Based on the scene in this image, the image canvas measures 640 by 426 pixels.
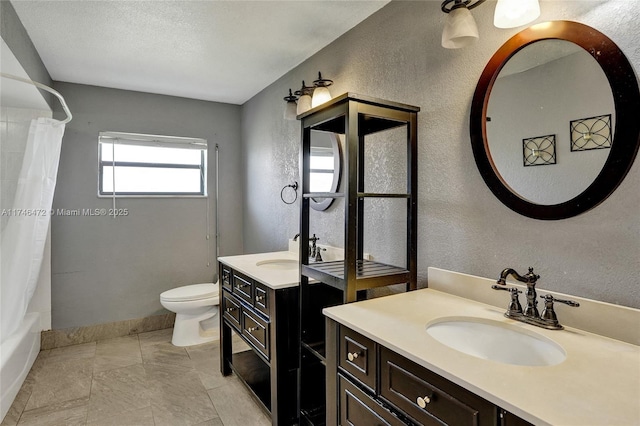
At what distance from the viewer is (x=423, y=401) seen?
0.95m

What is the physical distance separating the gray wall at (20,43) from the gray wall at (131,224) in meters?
0.56

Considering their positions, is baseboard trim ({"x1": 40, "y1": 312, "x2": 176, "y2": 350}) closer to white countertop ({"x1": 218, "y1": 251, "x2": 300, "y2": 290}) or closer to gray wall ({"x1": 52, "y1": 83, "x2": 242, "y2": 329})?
gray wall ({"x1": 52, "y1": 83, "x2": 242, "y2": 329})

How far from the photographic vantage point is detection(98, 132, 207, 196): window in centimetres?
328

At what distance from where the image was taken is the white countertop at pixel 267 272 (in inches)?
71.2

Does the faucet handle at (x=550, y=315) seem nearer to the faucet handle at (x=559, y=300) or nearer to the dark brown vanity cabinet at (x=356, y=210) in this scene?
the faucet handle at (x=559, y=300)

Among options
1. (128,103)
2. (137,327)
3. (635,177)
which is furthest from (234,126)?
(635,177)


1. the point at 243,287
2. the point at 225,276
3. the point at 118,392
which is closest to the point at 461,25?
the point at 243,287

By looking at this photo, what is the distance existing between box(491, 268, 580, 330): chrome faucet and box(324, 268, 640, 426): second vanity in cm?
3

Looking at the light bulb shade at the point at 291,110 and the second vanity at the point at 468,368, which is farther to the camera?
the light bulb shade at the point at 291,110

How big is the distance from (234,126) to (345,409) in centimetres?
326

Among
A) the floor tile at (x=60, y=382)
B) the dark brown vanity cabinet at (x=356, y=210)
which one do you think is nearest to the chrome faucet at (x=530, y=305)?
the dark brown vanity cabinet at (x=356, y=210)

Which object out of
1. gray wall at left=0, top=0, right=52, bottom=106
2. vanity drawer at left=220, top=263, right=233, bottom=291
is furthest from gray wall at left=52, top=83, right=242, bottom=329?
vanity drawer at left=220, top=263, right=233, bottom=291

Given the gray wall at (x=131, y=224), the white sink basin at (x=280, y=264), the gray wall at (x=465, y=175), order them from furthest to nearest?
the gray wall at (x=131, y=224) < the white sink basin at (x=280, y=264) < the gray wall at (x=465, y=175)

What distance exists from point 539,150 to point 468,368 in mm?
845
